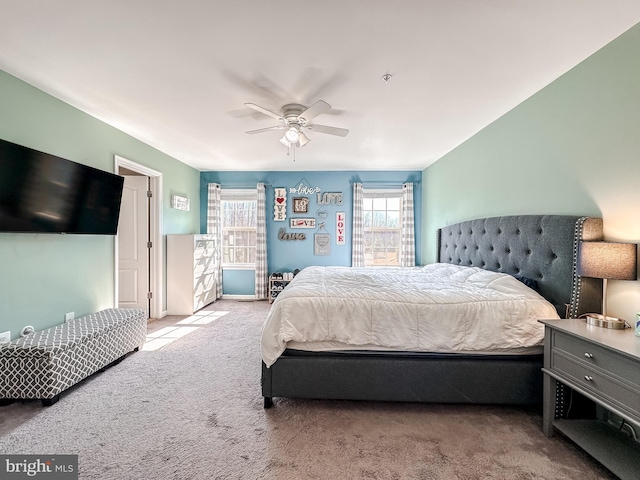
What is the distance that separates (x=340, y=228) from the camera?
5430 mm

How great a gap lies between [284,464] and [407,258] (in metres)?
4.29

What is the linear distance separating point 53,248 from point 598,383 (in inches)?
165

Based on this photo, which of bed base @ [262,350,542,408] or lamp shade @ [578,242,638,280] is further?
bed base @ [262,350,542,408]

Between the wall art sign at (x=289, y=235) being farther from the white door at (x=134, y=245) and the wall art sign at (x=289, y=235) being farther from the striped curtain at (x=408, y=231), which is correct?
the white door at (x=134, y=245)

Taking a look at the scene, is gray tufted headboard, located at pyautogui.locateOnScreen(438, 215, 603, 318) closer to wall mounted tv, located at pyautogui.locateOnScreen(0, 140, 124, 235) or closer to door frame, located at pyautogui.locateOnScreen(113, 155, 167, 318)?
wall mounted tv, located at pyautogui.locateOnScreen(0, 140, 124, 235)

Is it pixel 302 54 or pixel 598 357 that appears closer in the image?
pixel 598 357

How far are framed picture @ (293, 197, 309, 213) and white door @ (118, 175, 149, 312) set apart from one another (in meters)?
2.49

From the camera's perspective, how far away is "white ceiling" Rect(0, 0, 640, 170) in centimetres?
157

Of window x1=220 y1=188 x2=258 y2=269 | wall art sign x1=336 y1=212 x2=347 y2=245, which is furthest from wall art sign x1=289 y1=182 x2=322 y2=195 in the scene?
window x1=220 y1=188 x2=258 y2=269

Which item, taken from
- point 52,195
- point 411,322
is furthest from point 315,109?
point 52,195

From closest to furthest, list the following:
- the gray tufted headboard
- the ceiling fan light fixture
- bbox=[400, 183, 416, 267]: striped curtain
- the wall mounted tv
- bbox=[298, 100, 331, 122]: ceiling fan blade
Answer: the gray tufted headboard → the wall mounted tv → bbox=[298, 100, 331, 122]: ceiling fan blade → the ceiling fan light fixture → bbox=[400, 183, 416, 267]: striped curtain

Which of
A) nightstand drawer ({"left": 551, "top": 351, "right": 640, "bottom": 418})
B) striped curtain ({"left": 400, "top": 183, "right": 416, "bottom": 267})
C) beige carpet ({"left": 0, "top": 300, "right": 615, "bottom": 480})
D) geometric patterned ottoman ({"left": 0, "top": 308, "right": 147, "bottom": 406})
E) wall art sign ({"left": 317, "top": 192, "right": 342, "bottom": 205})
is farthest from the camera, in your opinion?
wall art sign ({"left": 317, "top": 192, "right": 342, "bottom": 205})

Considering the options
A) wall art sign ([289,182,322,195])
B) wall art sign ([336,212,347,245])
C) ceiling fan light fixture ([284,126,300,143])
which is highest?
Result: ceiling fan light fixture ([284,126,300,143])

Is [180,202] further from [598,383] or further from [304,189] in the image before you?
[598,383]
